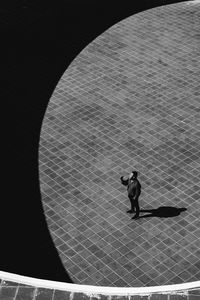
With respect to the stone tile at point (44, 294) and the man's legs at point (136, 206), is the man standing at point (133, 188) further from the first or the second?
the stone tile at point (44, 294)

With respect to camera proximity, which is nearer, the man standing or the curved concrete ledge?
the curved concrete ledge

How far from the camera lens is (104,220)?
→ 11.9 m

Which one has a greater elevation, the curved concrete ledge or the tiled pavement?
the curved concrete ledge

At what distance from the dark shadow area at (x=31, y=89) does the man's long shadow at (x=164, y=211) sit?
2.34 meters

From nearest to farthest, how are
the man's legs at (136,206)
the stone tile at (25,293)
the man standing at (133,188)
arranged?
the stone tile at (25,293) < the man standing at (133,188) < the man's legs at (136,206)

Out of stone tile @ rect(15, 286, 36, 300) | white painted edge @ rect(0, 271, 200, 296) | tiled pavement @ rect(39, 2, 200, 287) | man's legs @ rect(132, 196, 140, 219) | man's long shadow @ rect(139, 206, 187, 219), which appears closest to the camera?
stone tile @ rect(15, 286, 36, 300)

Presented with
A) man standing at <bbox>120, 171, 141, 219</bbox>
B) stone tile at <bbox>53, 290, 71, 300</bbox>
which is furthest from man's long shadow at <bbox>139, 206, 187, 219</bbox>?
stone tile at <bbox>53, 290, 71, 300</bbox>

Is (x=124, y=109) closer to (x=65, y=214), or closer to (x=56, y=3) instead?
(x=65, y=214)

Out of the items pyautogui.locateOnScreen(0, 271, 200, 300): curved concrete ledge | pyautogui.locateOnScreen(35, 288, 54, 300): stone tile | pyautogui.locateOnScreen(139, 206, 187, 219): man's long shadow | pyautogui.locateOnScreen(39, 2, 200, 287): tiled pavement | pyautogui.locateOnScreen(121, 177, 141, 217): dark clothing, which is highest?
pyautogui.locateOnScreen(35, 288, 54, 300): stone tile

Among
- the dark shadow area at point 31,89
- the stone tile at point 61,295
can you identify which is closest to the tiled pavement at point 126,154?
the dark shadow area at point 31,89

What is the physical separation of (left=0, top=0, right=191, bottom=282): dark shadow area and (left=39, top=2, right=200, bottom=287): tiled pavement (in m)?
0.31

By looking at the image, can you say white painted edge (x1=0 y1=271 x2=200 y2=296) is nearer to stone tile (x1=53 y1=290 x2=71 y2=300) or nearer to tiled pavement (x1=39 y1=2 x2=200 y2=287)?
stone tile (x1=53 y1=290 x2=71 y2=300)

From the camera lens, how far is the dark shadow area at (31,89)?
11312 mm

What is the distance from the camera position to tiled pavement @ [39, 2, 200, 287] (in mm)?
11055
